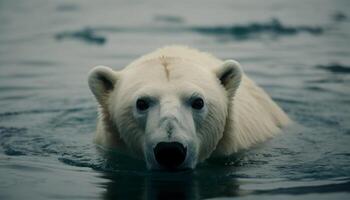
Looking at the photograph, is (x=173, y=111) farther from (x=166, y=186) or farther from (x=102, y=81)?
(x=102, y=81)

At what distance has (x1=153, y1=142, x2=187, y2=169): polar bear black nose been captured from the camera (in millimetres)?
6359

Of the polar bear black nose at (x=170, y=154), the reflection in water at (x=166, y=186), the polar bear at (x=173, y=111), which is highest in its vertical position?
the polar bear at (x=173, y=111)

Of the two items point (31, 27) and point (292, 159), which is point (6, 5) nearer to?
point (31, 27)

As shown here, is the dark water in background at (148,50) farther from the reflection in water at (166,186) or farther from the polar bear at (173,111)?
the polar bear at (173,111)

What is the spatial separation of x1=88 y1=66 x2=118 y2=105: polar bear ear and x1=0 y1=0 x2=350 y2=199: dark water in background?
0.63 metres

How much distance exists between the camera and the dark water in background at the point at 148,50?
6926mm

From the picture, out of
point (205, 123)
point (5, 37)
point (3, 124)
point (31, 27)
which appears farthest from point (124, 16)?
point (205, 123)

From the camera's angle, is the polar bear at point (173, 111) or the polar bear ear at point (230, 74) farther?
the polar bear ear at point (230, 74)

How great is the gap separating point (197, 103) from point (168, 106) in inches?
15.3

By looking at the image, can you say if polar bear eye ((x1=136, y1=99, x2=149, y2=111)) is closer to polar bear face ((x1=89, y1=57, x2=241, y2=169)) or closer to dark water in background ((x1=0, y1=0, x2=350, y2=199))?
polar bear face ((x1=89, y1=57, x2=241, y2=169))

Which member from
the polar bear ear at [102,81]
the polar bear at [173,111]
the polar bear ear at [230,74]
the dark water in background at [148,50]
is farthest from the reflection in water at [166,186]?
the polar bear ear at [230,74]

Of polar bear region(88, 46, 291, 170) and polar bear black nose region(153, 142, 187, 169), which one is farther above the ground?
polar bear region(88, 46, 291, 170)

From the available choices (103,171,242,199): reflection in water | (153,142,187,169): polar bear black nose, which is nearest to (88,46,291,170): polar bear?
(153,142,187,169): polar bear black nose

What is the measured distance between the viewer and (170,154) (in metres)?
6.45
